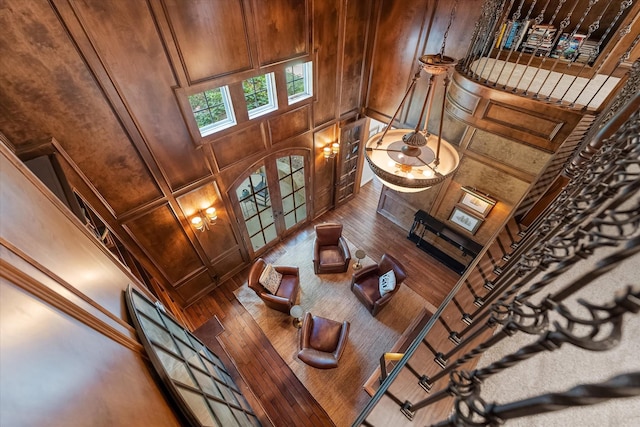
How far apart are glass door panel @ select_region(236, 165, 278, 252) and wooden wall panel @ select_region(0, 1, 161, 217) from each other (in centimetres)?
175

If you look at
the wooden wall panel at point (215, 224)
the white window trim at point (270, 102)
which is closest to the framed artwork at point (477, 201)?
the white window trim at point (270, 102)

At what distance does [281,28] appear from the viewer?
3.52 metres

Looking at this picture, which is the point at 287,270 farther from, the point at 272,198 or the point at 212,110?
the point at 212,110

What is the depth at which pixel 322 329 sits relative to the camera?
4.30m

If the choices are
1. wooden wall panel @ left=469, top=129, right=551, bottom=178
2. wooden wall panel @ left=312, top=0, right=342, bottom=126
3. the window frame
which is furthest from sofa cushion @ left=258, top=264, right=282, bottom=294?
wooden wall panel @ left=469, top=129, right=551, bottom=178

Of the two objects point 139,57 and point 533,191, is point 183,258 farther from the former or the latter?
point 533,191

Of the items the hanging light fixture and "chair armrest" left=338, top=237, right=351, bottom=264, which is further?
"chair armrest" left=338, top=237, right=351, bottom=264

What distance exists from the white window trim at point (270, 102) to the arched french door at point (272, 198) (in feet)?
2.37

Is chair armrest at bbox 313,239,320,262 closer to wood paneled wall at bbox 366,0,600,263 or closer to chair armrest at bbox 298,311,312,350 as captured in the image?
chair armrest at bbox 298,311,312,350

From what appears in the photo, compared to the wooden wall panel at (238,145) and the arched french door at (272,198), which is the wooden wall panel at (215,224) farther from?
the wooden wall panel at (238,145)

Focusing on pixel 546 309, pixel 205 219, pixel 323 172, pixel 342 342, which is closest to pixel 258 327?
pixel 342 342

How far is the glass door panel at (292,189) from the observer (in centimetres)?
502

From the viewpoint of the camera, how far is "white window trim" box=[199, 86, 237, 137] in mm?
3569

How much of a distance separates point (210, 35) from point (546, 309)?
12.0ft
